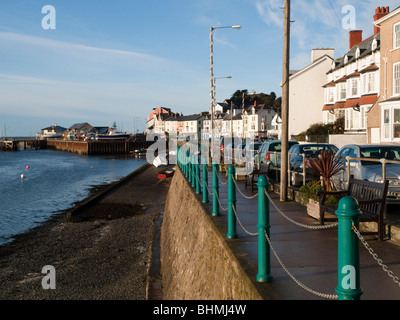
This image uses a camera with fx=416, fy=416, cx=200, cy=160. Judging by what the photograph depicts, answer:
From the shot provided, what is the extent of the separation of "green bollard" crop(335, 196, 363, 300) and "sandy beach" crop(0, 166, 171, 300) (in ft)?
31.9

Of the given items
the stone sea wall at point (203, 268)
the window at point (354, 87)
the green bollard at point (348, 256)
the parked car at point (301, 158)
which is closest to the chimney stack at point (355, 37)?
the window at point (354, 87)

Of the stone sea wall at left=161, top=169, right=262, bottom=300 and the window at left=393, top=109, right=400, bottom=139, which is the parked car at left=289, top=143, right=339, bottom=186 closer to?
the stone sea wall at left=161, top=169, right=262, bottom=300

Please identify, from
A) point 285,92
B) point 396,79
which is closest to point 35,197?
point 396,79

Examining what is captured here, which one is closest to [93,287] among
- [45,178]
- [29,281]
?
[29,281]

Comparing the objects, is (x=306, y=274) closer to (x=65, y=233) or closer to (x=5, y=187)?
(x=65, y=233)

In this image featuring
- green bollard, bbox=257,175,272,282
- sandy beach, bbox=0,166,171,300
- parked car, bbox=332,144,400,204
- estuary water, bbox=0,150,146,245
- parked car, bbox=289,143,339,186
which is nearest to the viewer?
green bollard, bbox=257,175,272,282

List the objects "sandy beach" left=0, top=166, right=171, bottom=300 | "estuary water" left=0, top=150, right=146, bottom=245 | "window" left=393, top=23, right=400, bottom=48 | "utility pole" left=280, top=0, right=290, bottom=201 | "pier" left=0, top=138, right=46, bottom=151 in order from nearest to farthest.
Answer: "utility pole" left=280, top=0, right=290, bottom=201, "sandy beach" left=0, top=166, right=171, bottom=300, "estuary water" left=0, top=150, right=146, bottom=245, "window" left=393, top=23, right=400, bottom=48, "pier" left=0, top=138, right=46, bottom=151

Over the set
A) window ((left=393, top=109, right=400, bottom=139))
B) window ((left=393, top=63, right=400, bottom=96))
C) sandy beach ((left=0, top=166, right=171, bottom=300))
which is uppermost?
window ((left=393, top=63, right=400, bottom=96))

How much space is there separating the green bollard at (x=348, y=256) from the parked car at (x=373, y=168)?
6922 millimetres

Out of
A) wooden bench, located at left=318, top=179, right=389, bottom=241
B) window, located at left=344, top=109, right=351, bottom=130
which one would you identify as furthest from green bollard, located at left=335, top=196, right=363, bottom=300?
window, located at left=344, top=109, right=351, bottom=130

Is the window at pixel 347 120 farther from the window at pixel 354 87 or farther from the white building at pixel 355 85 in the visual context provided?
the window at pixel 354 87

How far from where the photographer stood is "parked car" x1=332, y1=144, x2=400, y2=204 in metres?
9.66

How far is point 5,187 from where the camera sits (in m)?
44.1

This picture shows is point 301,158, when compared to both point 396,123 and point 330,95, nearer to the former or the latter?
point 396,123
